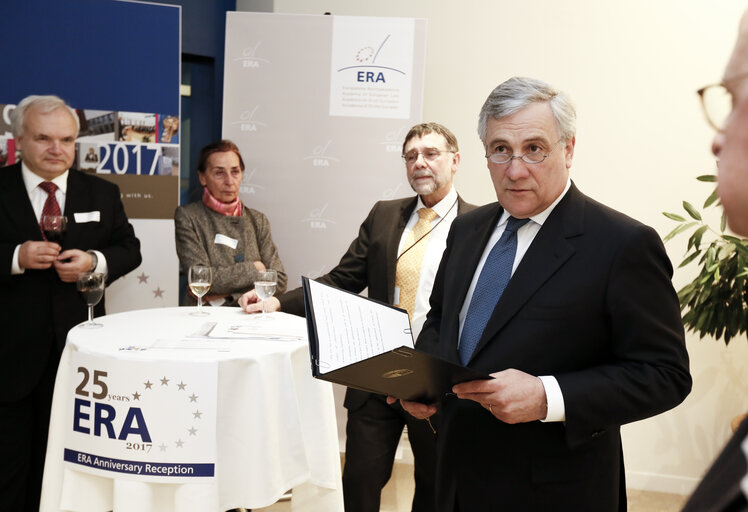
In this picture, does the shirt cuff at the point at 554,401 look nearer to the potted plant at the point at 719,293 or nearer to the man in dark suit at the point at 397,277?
the man in dark suit at the point at 397,277

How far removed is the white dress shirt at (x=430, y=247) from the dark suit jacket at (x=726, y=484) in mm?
2449

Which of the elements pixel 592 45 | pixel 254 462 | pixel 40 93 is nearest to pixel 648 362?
pixel 254 462

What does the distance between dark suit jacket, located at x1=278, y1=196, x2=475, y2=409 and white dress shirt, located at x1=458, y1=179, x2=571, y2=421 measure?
1314 mm

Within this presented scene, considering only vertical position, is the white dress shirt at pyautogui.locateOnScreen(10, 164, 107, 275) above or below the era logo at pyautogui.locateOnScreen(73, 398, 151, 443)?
above

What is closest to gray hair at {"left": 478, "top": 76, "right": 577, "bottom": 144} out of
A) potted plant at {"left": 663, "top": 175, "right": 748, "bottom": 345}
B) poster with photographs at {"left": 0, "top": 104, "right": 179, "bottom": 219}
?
potted plant at {"left": 663, "top": 175, "right": 748, "bottom": 345}

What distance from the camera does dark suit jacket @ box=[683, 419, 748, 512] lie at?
1.52ft

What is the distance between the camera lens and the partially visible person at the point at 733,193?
50cm

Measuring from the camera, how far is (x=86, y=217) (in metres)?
3.38

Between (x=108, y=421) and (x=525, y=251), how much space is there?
154 cm

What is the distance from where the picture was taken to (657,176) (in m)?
4.16

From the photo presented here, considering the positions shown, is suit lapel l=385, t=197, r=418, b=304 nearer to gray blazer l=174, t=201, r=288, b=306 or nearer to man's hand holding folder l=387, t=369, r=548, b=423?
gray blazer l=174, t=201, r=288, b=306

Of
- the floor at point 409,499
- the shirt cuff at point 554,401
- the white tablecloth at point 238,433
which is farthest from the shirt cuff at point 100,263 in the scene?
the shirt cuff at point 554,401

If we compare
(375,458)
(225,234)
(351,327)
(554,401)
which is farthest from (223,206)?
(554,401)

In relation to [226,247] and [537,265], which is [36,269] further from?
[537,265]
